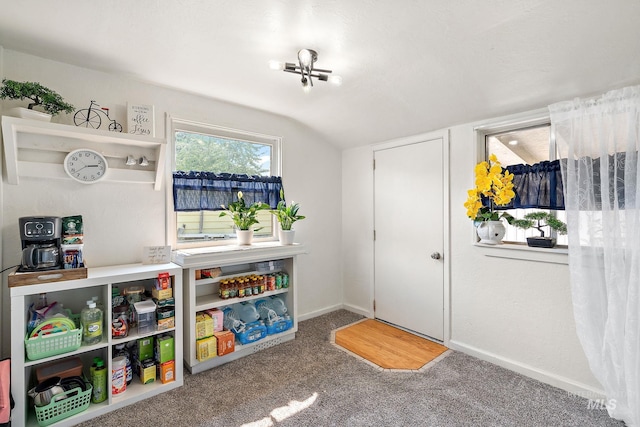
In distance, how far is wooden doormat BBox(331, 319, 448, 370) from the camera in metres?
2.52

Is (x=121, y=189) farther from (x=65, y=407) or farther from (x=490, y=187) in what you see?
(x=490, y=187)

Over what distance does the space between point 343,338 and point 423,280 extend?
39.7 inches

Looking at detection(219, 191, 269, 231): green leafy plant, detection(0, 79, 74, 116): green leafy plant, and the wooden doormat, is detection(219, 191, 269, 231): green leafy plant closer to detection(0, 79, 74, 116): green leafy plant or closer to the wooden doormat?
detection(0, 79, 74, 116): green leafy plant

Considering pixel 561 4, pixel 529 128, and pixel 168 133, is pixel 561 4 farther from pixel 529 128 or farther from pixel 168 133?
pixel 168 133

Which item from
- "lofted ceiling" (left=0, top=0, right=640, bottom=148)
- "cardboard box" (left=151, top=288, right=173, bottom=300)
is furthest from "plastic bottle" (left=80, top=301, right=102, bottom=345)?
"lofted ceiling" (left=0, top=0, right=640, bottom=148)

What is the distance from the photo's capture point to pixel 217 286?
2.68 m

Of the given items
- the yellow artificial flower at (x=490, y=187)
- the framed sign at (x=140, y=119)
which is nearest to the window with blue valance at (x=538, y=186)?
the yellow artificial flower at (x=490, y=187)

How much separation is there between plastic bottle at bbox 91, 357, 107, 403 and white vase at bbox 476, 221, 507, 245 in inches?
118

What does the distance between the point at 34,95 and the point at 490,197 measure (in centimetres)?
336

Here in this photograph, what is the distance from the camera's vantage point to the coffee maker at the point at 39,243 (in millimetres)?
1709

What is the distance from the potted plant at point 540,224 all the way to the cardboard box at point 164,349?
9.25 ft

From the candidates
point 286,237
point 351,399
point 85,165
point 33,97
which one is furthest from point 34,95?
point 351,399

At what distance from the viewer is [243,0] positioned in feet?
4.93

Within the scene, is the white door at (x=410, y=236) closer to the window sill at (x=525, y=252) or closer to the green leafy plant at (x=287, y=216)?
the window sill at (x=525, y=252)
